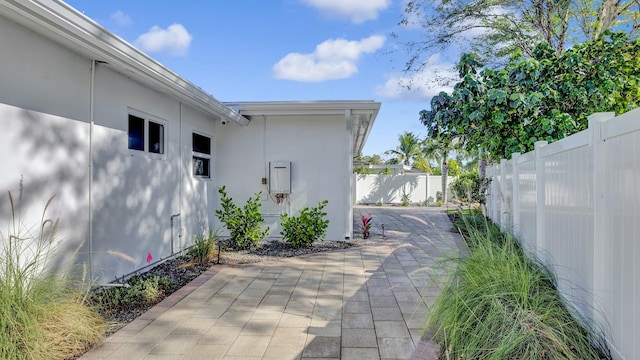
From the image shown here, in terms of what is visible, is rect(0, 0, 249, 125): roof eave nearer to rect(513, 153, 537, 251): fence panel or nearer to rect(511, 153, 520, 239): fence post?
rect(513, 153, 537, 251): fence panel

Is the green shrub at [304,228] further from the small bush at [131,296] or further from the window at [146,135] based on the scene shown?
the small bush at [131,296]

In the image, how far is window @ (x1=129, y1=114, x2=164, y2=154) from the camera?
18.0ft

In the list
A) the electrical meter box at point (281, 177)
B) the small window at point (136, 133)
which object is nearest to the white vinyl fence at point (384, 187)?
the electrical meter box at point (281, 177)

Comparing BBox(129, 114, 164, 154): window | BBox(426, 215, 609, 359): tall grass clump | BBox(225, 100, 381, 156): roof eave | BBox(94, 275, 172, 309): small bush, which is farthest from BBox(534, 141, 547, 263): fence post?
BBox(129, 114, 164, 154): window

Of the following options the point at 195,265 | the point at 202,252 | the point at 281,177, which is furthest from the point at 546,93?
the point at 195,265

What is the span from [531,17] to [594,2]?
1723 mm

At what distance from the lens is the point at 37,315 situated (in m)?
2.74

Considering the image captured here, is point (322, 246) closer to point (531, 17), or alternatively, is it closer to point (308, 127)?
point (308, 127)

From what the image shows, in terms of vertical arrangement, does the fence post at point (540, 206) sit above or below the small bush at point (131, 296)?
above

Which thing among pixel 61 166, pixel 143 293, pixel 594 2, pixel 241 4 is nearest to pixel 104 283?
pixel 143 293

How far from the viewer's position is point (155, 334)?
3445 mm

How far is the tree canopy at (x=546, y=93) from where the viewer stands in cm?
556

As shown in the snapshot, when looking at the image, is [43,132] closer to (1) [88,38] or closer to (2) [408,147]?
(1) [88,38]

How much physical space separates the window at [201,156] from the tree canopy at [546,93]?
4656mm
